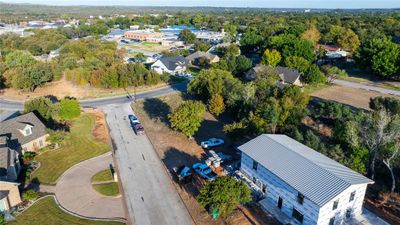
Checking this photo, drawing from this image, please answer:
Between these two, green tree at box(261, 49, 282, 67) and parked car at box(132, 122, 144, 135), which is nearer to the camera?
parked car at box(132, 122, 144, 135)

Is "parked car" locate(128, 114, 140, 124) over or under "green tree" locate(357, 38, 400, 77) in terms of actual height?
under

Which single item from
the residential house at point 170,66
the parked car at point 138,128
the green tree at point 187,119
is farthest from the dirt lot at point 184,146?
the residential house at point 170,66

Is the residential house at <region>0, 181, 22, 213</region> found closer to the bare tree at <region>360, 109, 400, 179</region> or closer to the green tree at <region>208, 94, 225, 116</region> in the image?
the green tree at <region>208, 94, 225, 116</region>

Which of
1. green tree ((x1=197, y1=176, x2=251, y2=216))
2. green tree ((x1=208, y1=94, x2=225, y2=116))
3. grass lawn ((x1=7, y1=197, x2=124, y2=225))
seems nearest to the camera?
green tree ((x1=197, y1=176, x2=251, y2=216))

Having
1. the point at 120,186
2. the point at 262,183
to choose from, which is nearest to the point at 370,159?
the point at 262,183

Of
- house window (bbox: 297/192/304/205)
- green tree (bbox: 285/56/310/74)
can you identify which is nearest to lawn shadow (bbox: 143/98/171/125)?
house window (bbox: 297/192/304/205)

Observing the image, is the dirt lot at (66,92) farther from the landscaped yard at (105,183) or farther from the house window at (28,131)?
the landscaped yard at (105,183)

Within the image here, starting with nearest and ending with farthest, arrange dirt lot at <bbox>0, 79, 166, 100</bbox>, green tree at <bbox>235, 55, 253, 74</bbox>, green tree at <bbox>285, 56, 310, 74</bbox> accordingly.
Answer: dirt lot at <bbox>0, 79, 166, 100</bbox>, green tree at <bbox>285, 56, 310, 74</bbox>, green tree at <bbox>235, 55, 253, 74</bbox>
